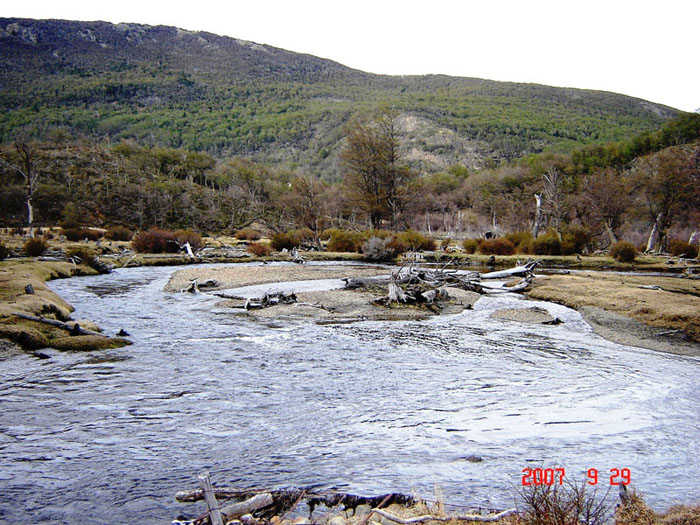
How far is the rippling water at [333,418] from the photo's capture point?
5008mm

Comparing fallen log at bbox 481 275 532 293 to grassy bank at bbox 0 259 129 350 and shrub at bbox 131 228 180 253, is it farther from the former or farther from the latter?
shrub at bbox 131 228 180 253

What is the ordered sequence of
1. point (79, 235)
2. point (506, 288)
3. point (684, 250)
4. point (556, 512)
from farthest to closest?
1. point (79, 235)
2. point (684, 250)
3. point (506, 288)
4. point (556, 512)

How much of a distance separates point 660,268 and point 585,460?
30097 mm

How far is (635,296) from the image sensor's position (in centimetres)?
1711

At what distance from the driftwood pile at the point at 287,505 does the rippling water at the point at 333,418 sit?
0.24 meters

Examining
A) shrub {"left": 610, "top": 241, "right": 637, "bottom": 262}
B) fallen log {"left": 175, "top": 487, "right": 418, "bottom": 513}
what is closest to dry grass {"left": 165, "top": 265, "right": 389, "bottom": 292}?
fallen log {"left": 175, "top": 487, "right": 418, "bottom": 513}

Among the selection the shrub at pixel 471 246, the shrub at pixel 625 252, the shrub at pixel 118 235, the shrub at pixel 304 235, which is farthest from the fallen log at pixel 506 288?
the shrub at pixel 118 235

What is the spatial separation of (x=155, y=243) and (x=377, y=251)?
20513 mm

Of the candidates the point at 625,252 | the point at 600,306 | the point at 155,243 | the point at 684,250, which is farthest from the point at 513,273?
the point at 155,243

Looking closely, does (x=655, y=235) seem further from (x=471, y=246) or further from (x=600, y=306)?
(x=600, y=306)

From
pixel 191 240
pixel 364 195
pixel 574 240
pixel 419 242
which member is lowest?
pixel 191 240
